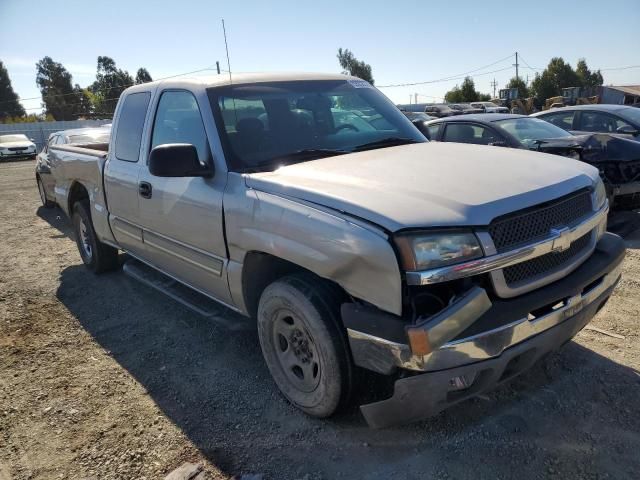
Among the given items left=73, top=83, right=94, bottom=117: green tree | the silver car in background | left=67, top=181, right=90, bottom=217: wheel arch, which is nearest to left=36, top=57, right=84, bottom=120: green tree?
left=73, top=83, right=94, bottom=117: green tree

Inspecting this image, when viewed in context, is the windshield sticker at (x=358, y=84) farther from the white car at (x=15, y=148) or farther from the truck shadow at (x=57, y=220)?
the white car at (x=15, y=148)

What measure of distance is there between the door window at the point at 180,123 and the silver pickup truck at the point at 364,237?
16 mm

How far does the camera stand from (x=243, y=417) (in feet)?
9.65

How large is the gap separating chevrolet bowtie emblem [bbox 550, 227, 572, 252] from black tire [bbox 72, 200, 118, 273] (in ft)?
15.3

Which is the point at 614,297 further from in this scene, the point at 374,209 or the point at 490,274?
the point at 374,209

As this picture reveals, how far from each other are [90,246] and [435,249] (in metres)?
4.79

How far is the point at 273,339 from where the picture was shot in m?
2.96

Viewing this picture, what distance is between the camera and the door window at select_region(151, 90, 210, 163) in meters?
3.32

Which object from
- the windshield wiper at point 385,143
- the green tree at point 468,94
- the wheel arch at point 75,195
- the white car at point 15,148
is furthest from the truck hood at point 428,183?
the green tree at point 468,94

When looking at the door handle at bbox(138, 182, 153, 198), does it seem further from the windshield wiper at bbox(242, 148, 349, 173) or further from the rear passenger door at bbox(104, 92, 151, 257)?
the windshield wiper at bbox(242, 148, 349, 173)

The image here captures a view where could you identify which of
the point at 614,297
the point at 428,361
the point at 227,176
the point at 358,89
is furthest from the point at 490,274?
the point at 614,297

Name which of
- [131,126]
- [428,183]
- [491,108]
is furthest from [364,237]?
[491,108]

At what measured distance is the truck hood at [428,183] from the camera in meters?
2.18

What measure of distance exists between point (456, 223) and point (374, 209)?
1.17ft
